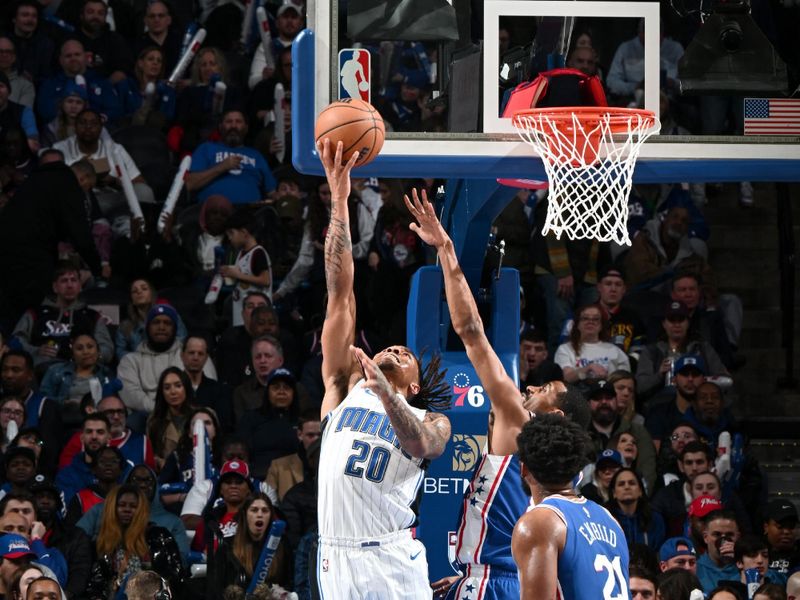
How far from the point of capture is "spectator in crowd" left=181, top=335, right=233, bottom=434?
424 inches

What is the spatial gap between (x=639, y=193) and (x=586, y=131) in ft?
20.8

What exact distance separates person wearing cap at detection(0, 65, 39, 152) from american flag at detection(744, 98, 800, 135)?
738 cm

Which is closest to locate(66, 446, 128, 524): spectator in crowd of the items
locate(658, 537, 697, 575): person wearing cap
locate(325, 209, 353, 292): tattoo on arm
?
locate(658, 537, 697, 575): person wearing cap

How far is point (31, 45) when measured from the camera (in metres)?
13.5

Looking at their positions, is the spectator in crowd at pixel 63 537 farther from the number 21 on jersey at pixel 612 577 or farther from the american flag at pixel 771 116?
the american flag at pixel 771 116

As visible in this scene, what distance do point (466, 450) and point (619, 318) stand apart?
4.48m

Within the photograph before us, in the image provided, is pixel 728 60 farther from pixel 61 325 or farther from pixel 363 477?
pixel 61 325

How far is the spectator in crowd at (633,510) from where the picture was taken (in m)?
9.42

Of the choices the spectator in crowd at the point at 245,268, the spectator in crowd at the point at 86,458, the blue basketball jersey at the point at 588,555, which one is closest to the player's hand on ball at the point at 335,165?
the blue basketball jersey at the point at 588,555

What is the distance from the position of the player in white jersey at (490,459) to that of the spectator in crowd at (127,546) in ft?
9.32

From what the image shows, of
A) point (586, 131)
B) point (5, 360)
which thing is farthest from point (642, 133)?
point (5, 360)

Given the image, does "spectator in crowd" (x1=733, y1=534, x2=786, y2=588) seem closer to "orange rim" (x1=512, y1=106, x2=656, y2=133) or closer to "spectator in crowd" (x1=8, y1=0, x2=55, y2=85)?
"orange rim" (x1=512, y1=106, x2=656, y2=133)

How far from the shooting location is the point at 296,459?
396 inches

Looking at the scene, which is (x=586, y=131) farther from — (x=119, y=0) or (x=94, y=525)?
(x=119, y=0)
